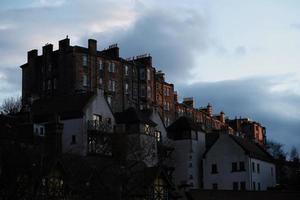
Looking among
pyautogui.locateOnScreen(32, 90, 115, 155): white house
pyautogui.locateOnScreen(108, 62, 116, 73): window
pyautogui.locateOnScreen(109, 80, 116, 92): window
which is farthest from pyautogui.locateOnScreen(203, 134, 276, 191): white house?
pyautogui.locateOnScreen(108, 62, 116, 73): window

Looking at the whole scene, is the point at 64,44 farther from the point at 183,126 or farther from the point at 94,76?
the point at 183,126

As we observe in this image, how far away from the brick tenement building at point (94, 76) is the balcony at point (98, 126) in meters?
15.2

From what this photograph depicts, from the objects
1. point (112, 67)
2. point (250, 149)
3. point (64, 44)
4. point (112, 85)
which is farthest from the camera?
point (112, 67)

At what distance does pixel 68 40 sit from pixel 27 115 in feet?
77.5

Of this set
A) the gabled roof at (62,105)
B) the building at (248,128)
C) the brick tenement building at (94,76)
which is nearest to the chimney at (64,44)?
the brick tenement building at (94,76)

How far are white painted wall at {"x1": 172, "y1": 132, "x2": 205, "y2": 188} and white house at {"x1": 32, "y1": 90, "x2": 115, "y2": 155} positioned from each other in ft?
50.3

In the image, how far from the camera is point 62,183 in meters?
54.0

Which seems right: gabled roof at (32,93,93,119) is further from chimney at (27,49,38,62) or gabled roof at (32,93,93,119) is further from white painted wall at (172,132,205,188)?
chimney at (27,49,38,62)

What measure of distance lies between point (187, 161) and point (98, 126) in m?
19.6

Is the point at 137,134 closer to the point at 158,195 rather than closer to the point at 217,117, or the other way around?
the point at 158,195

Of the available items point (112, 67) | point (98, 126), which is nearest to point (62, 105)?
point (98, 126)

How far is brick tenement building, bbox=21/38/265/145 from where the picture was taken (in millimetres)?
107750

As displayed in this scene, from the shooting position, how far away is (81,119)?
82.3 meters

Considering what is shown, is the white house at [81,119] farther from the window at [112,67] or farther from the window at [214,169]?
the window at [112,67]
